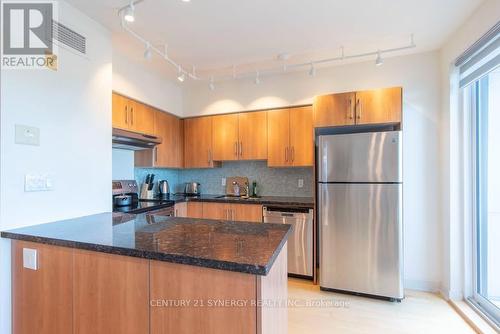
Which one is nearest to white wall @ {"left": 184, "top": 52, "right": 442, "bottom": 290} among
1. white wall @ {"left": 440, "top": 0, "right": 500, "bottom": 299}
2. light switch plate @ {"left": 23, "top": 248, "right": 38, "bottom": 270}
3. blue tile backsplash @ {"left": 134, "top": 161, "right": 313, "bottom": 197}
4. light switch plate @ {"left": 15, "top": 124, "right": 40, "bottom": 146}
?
white wall @ {"left": 440, "top": 0, "right": 500, "bottom": 299}

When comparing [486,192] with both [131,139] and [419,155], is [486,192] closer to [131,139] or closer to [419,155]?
[419,155]

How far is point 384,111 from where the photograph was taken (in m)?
2.56

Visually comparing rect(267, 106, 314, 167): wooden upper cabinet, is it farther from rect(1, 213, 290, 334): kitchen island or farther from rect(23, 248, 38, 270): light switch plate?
rect(23, 248, 38, 270): light switch plate

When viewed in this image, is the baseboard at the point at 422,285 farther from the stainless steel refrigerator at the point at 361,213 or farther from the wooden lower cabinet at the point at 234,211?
the wooden lower cabinet at the point at 234,211

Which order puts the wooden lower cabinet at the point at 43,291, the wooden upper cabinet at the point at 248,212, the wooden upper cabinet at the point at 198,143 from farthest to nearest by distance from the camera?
the wooden upper cabinet at the point at 198,143, the wooden upper cabinet at the point at 248,212, the wooden lower cabinet at the point at 43,291

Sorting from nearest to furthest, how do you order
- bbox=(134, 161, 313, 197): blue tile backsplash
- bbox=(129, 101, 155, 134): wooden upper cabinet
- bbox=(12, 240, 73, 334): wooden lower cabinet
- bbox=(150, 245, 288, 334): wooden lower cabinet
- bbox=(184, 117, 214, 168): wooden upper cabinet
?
1. bbox=(150, 245, 288, 334): wooden lower cabinet
2. bbox=(12, 240, 73, 334): wooden lower cabinet
3. bbox=(129, 101, 155, 134): wooden upper cabinet
4. bbox=(134, 161, 313, 197): blue tile backsplash
5. bbox=(184, 117, 214, 168): wooden upper cabinet

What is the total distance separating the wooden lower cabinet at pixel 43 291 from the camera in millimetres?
1312

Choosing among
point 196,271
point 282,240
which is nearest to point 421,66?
point 282,240

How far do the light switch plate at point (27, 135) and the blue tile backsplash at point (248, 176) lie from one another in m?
1.77

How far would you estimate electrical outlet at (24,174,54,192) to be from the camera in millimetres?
1588

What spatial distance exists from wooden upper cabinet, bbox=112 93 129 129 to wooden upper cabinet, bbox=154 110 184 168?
53cm

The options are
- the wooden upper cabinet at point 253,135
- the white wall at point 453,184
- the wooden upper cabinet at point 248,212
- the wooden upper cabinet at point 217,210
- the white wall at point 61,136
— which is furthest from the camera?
the wooden upper cabinet at point 253,135

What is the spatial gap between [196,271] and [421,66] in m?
3.08

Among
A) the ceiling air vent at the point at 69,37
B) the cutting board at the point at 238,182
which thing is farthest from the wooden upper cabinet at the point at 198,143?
the ceiling air vent at the point at 69,37
